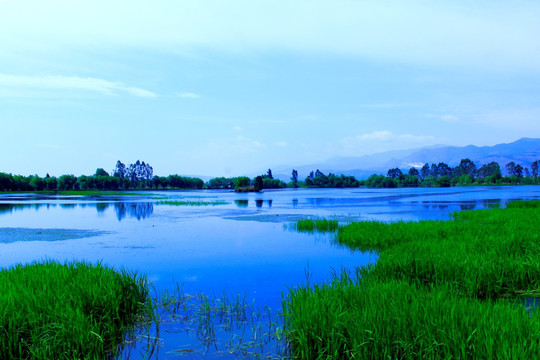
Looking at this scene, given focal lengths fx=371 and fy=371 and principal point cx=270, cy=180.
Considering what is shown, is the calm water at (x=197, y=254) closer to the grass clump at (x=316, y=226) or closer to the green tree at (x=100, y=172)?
the grass clump at (x=316, y=226)

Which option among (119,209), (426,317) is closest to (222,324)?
(426,317)

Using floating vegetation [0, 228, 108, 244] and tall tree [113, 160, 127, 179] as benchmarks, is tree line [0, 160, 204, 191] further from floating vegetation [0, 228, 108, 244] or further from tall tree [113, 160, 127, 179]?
floating vegetation [0, 228, 108, 244]

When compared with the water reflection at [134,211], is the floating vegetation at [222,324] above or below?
below

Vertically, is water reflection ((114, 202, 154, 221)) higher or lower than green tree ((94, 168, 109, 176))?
lower

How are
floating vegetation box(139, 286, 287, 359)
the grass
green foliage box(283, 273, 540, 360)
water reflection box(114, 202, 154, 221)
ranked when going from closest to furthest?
green foliage box(283, 273, 540, 360) < the grass < floating vegetation box(139, 286, 287, 359) < water reflection box(114, 202, 154, 221)

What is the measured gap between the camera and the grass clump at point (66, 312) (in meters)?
7.43

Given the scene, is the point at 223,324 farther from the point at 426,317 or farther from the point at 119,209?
the point at 119,209

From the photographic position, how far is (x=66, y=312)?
8102 millimetres

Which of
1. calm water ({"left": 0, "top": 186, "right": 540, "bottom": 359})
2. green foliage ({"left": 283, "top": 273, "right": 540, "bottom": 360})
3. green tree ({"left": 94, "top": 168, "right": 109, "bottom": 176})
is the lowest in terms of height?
calm water ({"left": 0, "top": 186, "right": 540, "bottom": 359})

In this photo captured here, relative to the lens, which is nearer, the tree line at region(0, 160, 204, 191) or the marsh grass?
the marsh grass

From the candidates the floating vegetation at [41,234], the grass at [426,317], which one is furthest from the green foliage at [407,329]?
the floating vegetation at [41,234]

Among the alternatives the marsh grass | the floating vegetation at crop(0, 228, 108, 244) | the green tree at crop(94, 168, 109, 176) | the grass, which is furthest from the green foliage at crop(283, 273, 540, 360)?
→ the green tree at crop(94, 168, 109, 176)

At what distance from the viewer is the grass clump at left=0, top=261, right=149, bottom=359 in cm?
743

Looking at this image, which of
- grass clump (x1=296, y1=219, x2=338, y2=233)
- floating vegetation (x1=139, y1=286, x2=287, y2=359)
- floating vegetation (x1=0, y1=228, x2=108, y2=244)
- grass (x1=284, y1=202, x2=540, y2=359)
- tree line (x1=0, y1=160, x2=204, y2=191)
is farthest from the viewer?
tree line (x1=0, y1=160, x2=204, y2=191)
